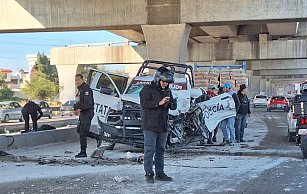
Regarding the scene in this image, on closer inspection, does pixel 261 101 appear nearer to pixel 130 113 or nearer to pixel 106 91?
pixel 106 91

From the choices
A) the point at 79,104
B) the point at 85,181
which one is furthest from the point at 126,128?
the point at 85,181

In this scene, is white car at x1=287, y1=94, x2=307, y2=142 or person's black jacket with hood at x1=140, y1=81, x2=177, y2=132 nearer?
person's black jacket with hood at x1=140, y1=81, x2=177, y2=132

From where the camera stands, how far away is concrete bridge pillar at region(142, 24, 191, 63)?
23594 millimetres

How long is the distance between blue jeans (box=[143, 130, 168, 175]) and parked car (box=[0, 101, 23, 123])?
95.5 ft

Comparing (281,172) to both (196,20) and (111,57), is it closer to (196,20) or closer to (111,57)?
(196,20)

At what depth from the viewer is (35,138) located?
599 inches

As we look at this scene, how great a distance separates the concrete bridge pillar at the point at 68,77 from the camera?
163ft

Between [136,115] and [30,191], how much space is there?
191 inches

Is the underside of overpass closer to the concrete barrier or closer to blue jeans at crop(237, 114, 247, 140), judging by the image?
the concrete barrier

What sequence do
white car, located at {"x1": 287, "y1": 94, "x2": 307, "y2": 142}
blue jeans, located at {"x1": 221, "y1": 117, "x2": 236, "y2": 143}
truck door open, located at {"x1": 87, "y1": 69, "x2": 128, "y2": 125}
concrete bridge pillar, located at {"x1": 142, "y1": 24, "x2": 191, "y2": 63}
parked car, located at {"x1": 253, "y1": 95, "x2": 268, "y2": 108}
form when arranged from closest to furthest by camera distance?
1. truck door open, located at {"x1": 87, "y1": 69, "x2": 128, "y2": 125}
2. white car, located at {"x1": 287, "y1": 94, "x2": 307, "y2": 142}
3. blue jeans, located at {"x1": 221, "y1": 117, "x2": 236, "y2": 143}
4. concrete bridge pillar, located at {"x1": 142, "y1": 24, "x2": 191, "y2": 63}
5. parked car, located at {"x1": 253, "y1": 95, "x2": 268, "y2": 108}

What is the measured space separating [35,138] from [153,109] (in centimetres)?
775

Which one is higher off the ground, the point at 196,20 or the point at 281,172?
the point at 196,20

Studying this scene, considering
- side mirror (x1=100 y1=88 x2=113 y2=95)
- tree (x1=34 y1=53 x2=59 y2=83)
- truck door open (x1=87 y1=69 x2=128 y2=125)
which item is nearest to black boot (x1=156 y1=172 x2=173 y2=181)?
truck door open (x1=87 y1=69 x2=128 y2=125)

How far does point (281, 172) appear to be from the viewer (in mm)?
9633
